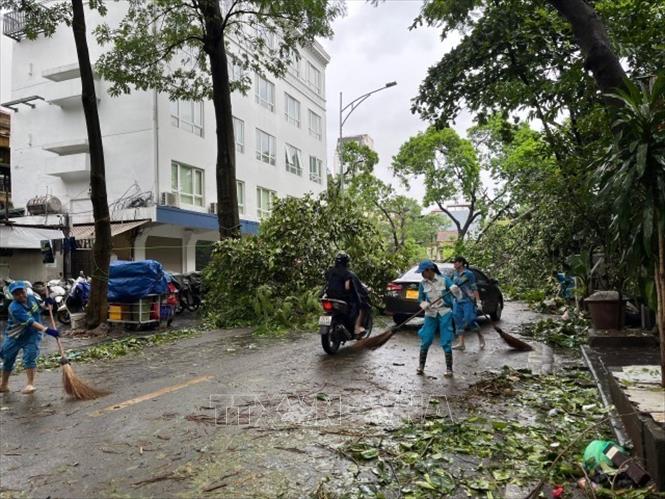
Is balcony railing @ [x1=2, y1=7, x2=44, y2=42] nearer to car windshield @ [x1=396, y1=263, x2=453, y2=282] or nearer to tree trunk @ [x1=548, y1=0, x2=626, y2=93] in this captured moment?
car windshield @ [x1=396, y1=263, x2=453, y2=282]

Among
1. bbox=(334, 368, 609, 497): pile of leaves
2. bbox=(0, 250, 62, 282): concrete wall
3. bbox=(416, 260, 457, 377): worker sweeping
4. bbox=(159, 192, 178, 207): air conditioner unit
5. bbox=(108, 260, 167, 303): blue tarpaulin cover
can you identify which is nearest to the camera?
bbox=(334, 368, 609, 497): pile of leaves

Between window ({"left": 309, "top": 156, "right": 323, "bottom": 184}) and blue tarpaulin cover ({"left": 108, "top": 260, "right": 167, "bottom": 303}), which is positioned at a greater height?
window ({"left": 309, "top": 156, "right": 323, "bottom": 184})

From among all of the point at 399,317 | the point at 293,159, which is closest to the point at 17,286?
the point at 399,317

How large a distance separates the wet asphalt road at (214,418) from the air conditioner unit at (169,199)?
13.4m

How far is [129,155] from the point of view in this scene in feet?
72.4

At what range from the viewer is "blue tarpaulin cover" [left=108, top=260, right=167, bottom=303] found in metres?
12.4

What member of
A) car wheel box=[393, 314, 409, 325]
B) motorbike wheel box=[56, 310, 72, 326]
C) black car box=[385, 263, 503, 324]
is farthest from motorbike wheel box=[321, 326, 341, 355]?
motorbike wheel box=[56, 310, 72, 326]

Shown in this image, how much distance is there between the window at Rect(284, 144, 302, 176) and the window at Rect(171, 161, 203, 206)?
30.4 feet

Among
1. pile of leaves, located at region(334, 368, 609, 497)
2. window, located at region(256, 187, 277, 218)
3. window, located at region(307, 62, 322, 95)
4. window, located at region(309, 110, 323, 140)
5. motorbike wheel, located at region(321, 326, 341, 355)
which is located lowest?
pile of leaves, located at region(334, 368, 609, 497)

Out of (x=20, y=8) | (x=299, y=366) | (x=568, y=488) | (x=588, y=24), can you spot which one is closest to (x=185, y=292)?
(x=20, y=8)

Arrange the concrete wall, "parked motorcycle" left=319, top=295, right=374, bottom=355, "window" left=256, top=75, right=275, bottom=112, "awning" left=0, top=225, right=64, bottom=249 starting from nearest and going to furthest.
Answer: "parked motorcycle" left=319, top=295, right=374, bottom=355
"awning" left=0, top=225, right=64, bottom=249
the concrete wall
"window" left=256, top=75, right=275, bottom=112

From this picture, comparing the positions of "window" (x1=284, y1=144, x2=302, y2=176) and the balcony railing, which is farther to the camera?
"window" (x1=284, y1=144, x2=302, y2=176)

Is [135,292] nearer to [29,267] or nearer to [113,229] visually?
[113,229]

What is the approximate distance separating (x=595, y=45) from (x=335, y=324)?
5.66 meters
